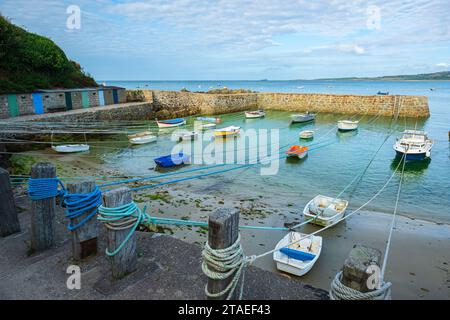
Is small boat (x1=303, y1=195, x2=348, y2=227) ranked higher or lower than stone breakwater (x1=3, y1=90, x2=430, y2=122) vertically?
lower

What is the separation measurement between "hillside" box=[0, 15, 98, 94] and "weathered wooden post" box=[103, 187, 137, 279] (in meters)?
29.1

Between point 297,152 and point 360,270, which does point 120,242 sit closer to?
point 360,270

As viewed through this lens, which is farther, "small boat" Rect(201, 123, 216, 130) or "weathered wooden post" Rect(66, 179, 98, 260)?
"small boat" Rect(201, 123, 216, 130)

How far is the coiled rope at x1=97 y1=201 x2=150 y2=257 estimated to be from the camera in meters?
3.31

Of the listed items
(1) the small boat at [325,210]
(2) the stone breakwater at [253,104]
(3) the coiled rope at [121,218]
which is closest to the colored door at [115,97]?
(2) the stone breakwater at [253,104]

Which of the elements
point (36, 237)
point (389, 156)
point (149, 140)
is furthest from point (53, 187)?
point (389, 156)

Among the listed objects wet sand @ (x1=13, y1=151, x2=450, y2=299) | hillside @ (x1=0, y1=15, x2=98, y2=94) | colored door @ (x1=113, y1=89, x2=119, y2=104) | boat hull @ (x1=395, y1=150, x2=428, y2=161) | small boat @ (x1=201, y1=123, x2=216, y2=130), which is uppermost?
hillside @ (x1=0, y1=15, x2=98, y2=94)

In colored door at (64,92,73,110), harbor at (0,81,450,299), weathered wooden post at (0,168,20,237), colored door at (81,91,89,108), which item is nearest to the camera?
weathered wooden post at (0,168,20,237)

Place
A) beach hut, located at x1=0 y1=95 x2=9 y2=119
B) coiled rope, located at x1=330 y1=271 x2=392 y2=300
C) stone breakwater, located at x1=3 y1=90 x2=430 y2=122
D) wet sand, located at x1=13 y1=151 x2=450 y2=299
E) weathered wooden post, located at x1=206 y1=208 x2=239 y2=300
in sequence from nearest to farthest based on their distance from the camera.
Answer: coiled rope, located at x1=330 y1=271 x2=392 y2=300
weathered wooden post, located at x1=206 y1=208 x2=239 y2=300
wet sand, located at x1=13 y1=151 x2=450 y2=299
beach hut, located at x1=0 y1=95 x2=9 y2=119
stone breakwater, located at x1=3 y1=90 x2=430 y2=122

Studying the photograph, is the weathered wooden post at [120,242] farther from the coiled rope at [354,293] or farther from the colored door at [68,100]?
the colored door at [68,100]

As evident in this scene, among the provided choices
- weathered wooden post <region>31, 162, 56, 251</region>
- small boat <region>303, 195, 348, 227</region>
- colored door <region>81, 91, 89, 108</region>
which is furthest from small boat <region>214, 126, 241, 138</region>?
weathered wooden post <region>31, 162, 56, 251</region>

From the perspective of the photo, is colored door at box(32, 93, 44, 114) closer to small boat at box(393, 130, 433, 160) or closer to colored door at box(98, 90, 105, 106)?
colored door at box(98, 90, 105, 106)

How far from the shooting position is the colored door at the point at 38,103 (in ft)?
89.5

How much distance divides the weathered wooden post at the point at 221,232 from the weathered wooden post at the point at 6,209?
3.93 m
